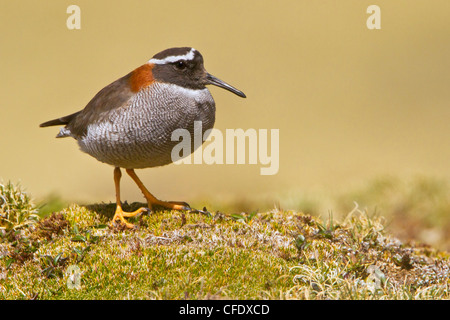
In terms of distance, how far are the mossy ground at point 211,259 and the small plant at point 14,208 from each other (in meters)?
0.15

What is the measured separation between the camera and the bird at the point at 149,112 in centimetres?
1009

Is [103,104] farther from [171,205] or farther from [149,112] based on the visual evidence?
[171,205]

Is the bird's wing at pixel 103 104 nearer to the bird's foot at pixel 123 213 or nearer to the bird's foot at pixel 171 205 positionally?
the bird's foot at pixel 123 213

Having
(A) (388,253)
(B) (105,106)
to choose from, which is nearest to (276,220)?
(A) (388,253)

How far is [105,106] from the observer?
10.7 m

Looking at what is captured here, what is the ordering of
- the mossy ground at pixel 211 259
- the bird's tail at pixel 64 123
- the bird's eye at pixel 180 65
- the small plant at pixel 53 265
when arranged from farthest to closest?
the bird's tail at pixel 64 123 → the bird's eye at pixel 180 65 → the small plant at pixel 53 265 → the mossy ground at pixel 211 259

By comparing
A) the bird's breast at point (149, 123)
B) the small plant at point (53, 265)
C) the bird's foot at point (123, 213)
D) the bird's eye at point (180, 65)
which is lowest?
the small plant at point (53, 265)

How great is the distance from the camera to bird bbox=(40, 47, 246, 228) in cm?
1009

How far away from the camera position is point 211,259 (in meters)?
8.70

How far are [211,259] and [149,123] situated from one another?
2.79 metres

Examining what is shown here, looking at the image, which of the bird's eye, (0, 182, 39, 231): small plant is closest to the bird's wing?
the bird's eye

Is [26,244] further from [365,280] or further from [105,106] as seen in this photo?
[365,280]

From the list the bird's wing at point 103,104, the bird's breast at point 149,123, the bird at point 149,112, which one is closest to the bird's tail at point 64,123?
the bird's wing at point 103,104
